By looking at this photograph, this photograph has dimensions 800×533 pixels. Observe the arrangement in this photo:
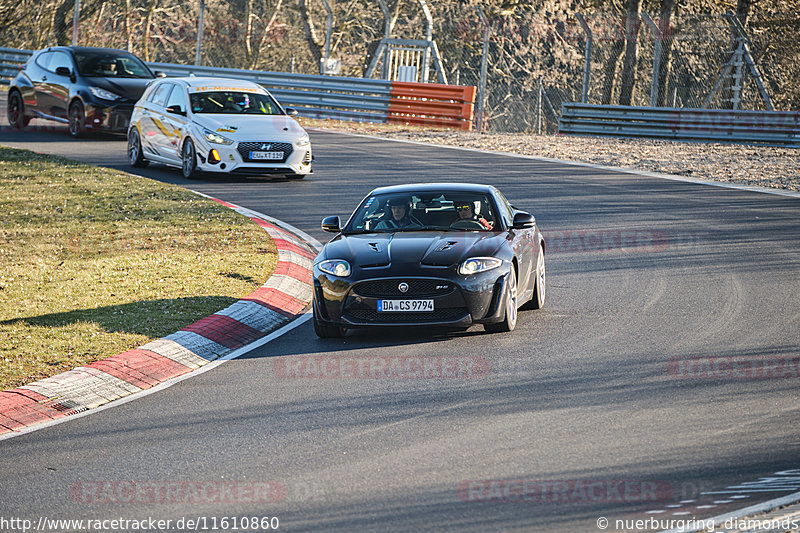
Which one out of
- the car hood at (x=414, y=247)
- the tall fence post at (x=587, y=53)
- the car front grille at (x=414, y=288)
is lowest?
the car front grille at (x=414, y=288)

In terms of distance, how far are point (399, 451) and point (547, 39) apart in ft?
142

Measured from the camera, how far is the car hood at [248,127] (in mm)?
19688

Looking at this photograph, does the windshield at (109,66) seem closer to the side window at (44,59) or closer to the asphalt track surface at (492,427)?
the side window at (44,59)

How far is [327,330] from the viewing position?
10156 mm

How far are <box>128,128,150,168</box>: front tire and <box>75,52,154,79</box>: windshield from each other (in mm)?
4403

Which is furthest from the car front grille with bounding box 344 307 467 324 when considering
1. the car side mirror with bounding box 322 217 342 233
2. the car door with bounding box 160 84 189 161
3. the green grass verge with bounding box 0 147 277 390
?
the car door with bounding box 160 84 189 161

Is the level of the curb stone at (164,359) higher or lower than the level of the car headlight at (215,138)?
lower

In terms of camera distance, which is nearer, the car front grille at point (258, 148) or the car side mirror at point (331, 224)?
the car side mirror at point (331, 224)

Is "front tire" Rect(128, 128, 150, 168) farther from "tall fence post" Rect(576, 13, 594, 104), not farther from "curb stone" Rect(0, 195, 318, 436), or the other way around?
"tall fence post" Rect(576, 13, 594, 104)

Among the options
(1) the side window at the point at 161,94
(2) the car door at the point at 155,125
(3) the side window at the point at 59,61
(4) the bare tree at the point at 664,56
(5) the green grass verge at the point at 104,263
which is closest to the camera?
(5) the green grass verge at the point at 104,263

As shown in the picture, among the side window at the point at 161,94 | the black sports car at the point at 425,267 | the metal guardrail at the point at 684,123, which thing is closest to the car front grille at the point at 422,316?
the black sports car at the point at 425,267

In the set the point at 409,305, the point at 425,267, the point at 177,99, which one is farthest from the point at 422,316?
the point at 177,99

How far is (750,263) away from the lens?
45.1 ft

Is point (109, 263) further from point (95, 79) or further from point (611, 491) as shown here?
point (95, 79)
